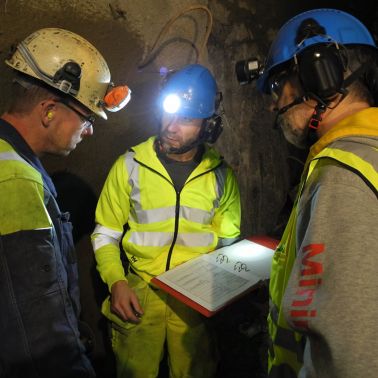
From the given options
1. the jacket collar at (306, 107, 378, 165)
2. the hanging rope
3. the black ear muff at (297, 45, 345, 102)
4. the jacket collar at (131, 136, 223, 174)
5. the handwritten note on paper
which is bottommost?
the handwritten note on paper

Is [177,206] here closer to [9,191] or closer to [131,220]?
[131,220]

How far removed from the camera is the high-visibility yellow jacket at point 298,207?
0.89m

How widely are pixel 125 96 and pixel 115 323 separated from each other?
147 cm

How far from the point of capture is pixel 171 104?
2.29 m

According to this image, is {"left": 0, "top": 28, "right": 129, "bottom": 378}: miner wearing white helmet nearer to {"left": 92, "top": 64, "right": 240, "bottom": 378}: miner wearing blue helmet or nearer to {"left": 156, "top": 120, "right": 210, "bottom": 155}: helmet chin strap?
{"left": 92, "top": 64, "right": 240, "bottom": 378}: miner wearing blue helmet

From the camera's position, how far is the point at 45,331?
1.15 meters

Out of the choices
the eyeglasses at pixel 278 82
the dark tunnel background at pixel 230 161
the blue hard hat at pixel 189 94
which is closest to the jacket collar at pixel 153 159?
the blue hard hat at pixel 189 94

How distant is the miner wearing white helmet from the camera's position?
3.68ft

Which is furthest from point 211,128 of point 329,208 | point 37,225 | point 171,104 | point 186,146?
point 329,208

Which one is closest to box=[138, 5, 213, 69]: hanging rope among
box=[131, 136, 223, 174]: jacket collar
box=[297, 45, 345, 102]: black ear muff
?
box=[131, 136, 223, 174]: jacket collar

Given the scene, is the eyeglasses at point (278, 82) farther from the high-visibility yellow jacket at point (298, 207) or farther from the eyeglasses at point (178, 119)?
the eyeglasses at point (178, 119)

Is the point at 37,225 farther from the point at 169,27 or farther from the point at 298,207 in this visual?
the point at 169,27

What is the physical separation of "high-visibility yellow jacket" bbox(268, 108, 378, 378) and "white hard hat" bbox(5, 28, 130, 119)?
116 centimetres

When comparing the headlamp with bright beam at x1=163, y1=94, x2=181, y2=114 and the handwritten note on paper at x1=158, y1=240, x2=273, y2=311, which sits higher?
the headlamp with bright beam at x1=163, y1=94, x2=181, y2=114
